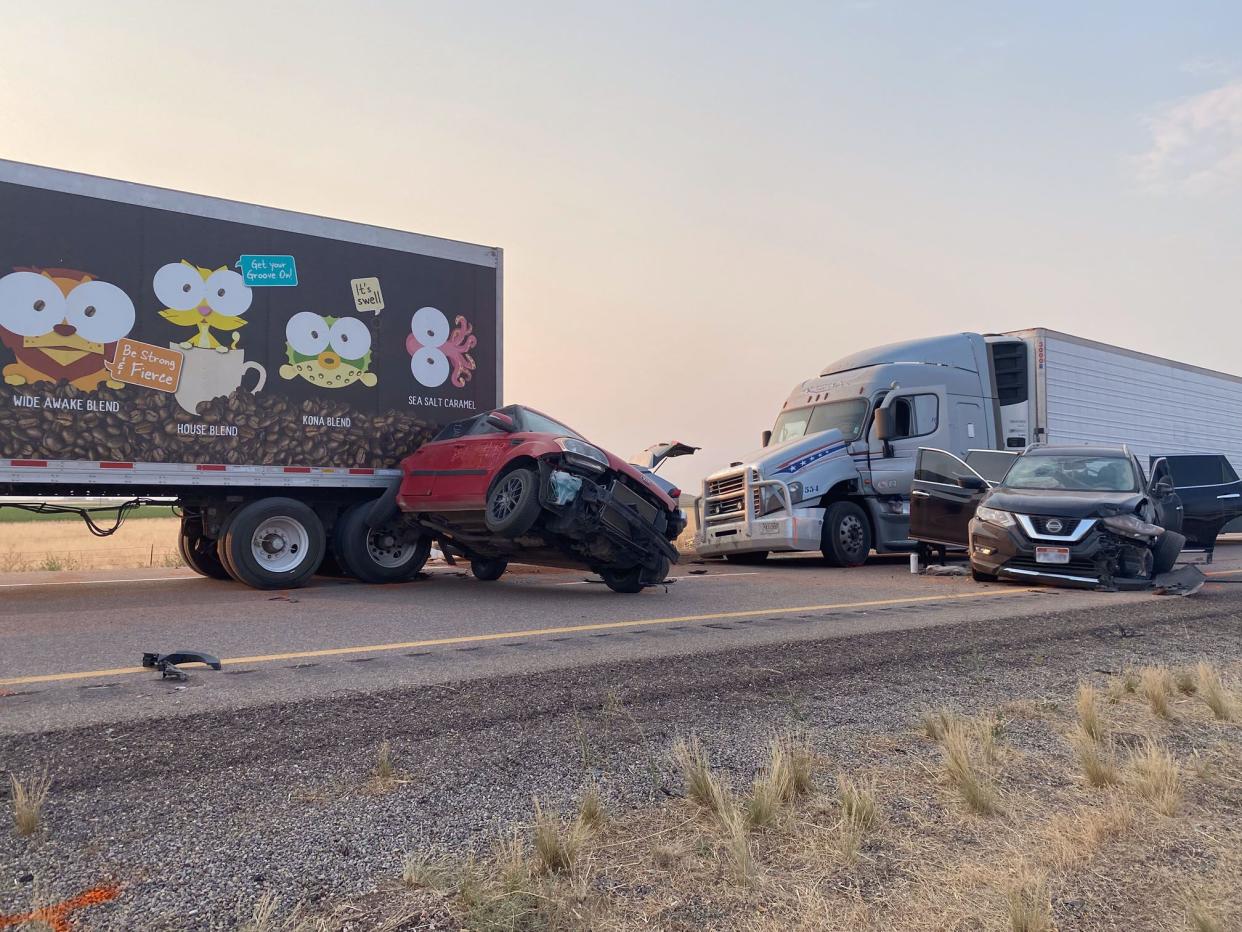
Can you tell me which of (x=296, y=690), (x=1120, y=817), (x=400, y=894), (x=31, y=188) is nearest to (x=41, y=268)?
(x=31, y=188)

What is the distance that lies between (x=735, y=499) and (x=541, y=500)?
6.63 meters

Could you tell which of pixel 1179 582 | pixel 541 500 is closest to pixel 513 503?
pixel 541 500

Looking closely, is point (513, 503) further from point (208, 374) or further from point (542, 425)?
point (208, 374)

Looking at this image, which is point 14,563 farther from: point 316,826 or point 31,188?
point 316,826

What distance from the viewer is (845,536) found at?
15.4 metres

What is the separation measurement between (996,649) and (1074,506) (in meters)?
5.16

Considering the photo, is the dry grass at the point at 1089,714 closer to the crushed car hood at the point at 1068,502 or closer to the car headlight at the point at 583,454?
the car headlight at the point at 583,454

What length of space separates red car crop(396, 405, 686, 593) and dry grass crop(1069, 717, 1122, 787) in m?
5.93

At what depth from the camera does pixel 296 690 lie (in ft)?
17.0

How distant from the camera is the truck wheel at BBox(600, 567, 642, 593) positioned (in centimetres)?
1076

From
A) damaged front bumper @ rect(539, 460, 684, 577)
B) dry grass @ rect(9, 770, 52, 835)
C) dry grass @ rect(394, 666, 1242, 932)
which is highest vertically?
damaged front bumper @ rect(539, 460, 684, 577)

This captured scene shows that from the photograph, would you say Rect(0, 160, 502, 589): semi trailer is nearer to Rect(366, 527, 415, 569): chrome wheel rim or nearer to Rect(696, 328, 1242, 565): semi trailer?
Rect(366, 527, 415, 569): chrome wheel rim

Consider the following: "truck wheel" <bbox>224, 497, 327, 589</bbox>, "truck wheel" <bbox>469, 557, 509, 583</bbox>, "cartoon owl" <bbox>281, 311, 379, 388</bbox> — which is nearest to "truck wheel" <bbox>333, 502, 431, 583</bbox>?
"truck wheel" <bbox>224, 497, 327, 589</bbox>

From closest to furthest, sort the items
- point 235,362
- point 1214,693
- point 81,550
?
point 1214,693 < point 235,362 < point 81,550
